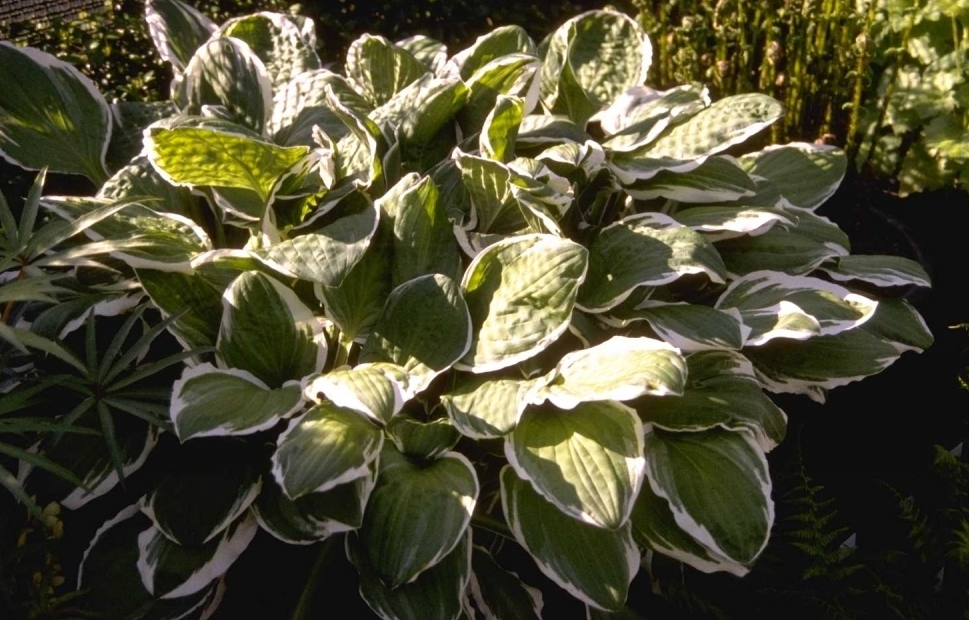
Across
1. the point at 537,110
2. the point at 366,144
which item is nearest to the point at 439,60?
the point at 537,110

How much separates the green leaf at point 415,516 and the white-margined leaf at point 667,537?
272 millimetres

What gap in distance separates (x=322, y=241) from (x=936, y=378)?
1504 millimetres

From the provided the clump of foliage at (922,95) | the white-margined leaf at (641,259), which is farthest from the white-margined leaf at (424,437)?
the clump of foliage at (922,95)

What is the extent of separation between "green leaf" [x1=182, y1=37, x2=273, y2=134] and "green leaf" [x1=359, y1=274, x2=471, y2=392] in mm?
569

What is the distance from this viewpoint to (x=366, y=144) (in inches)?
63.1

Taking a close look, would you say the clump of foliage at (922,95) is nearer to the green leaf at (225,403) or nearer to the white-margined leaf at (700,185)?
the white-margined leaf at (700,185)

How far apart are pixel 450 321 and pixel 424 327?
0.14 feet

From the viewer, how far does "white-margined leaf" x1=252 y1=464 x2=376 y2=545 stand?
4.12ft

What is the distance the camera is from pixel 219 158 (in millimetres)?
1438

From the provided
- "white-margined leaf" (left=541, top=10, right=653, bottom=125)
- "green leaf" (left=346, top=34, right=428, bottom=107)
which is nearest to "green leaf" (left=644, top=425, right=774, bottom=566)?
"white-margined leaf" (left=541, top=10, right=653, bottom=125)

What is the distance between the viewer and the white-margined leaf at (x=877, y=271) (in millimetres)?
1682

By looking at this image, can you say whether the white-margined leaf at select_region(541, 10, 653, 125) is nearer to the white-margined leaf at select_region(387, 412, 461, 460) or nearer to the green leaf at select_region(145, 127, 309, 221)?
the green leaf at select_region(145, 127, 309, 221)

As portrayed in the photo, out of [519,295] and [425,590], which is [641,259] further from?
[425,590]

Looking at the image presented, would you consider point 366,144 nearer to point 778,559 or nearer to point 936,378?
point 778,559
